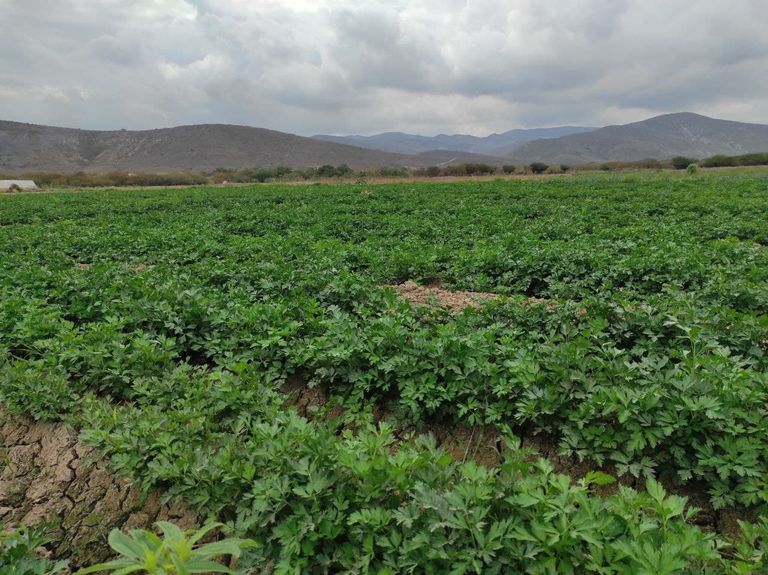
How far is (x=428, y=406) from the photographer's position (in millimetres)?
3480

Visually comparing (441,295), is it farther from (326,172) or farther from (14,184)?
(14,184)

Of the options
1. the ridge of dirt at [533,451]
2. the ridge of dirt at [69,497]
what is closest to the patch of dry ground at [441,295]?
the ridge of dirt at [533,451]

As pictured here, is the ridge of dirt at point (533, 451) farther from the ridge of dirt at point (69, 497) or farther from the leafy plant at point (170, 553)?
the leafy plant at point (170, 553)

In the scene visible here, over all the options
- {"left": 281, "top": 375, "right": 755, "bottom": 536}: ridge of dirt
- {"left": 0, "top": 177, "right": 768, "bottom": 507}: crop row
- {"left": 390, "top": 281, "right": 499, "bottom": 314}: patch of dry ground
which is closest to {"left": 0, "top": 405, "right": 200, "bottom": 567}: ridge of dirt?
{"left": 0, "top": 177, "right": 768, "bottom": 507}: crop row

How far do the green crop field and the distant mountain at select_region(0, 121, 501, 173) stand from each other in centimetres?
11035

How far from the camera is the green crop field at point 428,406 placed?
2172 millimetres

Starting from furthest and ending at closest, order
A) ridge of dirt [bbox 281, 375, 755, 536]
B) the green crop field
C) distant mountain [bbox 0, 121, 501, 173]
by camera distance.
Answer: distant mountain [bbox 0, 121, 501, 173] → ridge of dirt [bbox 281, 375, 755, 536] → the green crop field

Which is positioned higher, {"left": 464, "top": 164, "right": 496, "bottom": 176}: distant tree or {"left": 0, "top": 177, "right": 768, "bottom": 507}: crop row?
{"left": 464, "top": 164, "right": 496, "bottom": 176}: distant tree

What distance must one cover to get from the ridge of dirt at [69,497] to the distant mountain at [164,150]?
111509mm

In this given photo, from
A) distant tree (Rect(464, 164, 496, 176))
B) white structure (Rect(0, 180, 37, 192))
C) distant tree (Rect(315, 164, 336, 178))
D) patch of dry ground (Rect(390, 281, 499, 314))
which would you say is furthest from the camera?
distant tree (Rect(315, 164, 336, 178))

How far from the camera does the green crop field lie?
85.5 inches

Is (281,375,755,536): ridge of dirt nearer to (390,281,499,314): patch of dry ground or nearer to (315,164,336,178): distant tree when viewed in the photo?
(390,281,499,314): patch of dry ground

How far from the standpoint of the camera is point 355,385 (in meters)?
3.97

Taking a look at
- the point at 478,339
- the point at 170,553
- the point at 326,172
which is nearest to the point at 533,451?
the point at 478,339
